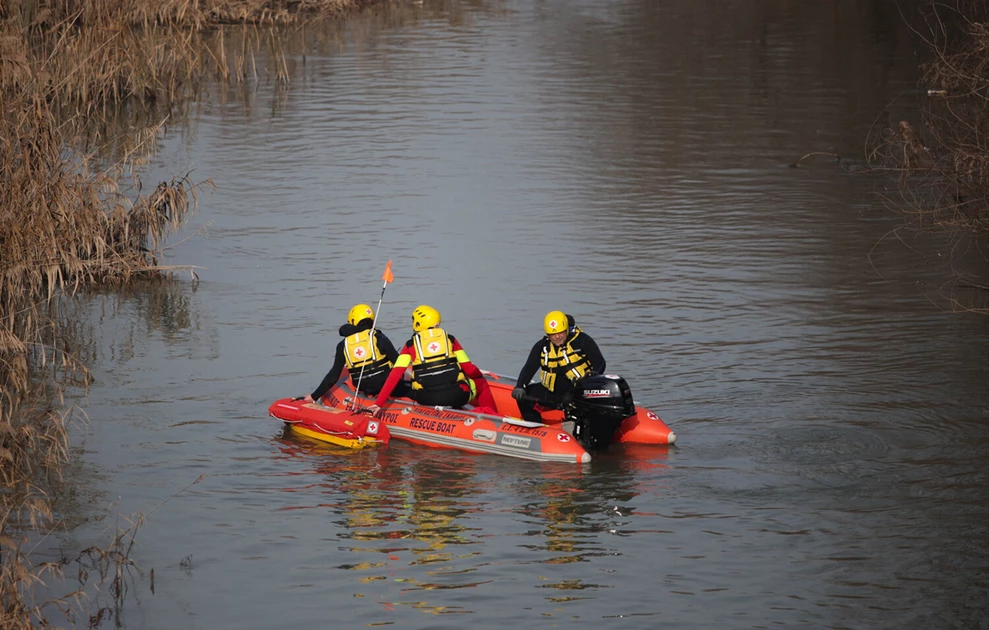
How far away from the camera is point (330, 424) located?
46.3 feet

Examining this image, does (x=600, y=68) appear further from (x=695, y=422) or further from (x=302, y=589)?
(x=302, y=589)

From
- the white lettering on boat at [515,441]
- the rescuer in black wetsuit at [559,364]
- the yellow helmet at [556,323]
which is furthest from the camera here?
the rescuer in black wetsuit at [559,364]

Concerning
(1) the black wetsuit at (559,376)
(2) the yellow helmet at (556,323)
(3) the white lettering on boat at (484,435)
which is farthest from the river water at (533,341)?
(2) the yellow helmet at (556,323)

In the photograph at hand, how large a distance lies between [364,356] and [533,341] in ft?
11.5

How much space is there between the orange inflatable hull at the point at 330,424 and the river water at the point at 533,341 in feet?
0.63

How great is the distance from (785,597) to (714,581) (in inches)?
23.2

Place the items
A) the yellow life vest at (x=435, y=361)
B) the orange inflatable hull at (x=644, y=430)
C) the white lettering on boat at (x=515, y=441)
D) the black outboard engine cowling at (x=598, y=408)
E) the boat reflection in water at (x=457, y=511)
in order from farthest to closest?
the yellow life vest at (x=435, y=361)
the orange inflatable hull at (x=644, y=430)
the white lettering on boat at (x=515, y=441)
the black outboard engine cowling at (x=598, y=408)
the boat reflection in water at (x=457, y=511)

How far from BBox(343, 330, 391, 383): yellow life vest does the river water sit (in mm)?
1005

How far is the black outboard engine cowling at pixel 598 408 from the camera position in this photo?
42.7 ft

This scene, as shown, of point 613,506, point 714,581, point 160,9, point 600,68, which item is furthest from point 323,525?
point 600,68

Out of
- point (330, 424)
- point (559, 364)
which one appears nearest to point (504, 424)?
point (559, 364)

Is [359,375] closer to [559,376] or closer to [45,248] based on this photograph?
[559,376]

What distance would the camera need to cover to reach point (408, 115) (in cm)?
3334

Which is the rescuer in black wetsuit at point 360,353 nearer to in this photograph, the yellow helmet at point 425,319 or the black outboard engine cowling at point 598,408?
the yellow helmet at point 425,319
